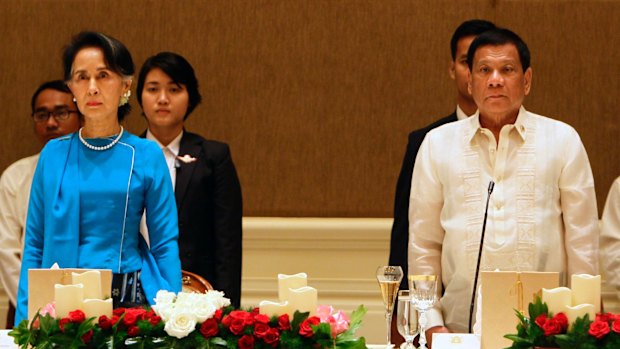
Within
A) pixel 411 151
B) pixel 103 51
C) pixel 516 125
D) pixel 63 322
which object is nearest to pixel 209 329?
pixel 63 322

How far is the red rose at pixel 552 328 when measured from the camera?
112 inches

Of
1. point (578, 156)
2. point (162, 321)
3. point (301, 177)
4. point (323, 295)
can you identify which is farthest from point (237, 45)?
point (162, 321)

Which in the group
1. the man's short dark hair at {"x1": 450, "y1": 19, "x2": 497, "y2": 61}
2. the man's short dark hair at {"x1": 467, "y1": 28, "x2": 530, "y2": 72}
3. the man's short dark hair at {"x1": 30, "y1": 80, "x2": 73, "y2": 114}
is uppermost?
the man's short dark hair at {"x1": 450, "y1": 19, "x2": 497, "y2": 61}

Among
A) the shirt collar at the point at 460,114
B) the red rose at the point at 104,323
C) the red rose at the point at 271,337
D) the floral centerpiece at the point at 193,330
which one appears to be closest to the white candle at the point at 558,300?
the floral centerpiece at the point at 193,330

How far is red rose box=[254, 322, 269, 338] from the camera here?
113 inches

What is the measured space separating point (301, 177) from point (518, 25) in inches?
51.5

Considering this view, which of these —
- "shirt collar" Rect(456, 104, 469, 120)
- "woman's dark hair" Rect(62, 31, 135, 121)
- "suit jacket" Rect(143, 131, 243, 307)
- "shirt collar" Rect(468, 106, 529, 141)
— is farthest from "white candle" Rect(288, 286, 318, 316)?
"shirt collar" Rect(456, 104, 469, 120)

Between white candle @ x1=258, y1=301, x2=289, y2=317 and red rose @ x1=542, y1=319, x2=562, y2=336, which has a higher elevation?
white candle @ x1=258, y1=301, x2=289, y2=317

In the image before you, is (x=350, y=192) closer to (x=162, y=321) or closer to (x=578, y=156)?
(x=578, y=156)

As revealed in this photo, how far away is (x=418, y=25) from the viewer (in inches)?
233

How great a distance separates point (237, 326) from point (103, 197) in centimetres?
93

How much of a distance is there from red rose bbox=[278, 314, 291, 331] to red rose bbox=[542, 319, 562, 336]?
24.1 inches

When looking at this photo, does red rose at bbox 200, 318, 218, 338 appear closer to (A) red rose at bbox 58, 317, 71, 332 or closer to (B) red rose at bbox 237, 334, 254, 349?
(B) red rose at bbox 237, 334, 254, 349

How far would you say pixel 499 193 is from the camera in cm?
396
